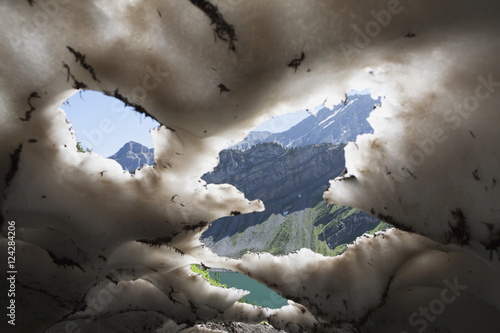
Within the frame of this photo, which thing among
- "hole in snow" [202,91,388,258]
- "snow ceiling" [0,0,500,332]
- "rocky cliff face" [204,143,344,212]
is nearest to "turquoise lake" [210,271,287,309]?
"hole in snow" [202,91,388,258]

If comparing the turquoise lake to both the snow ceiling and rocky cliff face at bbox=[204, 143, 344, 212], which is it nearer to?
rocky cliff face at bbox=[204, 143, 344, 212]

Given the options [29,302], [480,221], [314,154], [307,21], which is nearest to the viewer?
[307,21]

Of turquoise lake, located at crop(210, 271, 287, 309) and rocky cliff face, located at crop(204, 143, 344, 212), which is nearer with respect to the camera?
turquoise lake, located at crop(210, 271, 287, 309)

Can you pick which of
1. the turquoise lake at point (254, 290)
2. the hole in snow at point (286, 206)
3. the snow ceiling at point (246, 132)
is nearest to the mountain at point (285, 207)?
the hole in snow at point (286, 206)

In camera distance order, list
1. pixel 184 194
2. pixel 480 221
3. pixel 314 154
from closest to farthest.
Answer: pixel 480 221 → pixel 184 194 → pixel 314 154

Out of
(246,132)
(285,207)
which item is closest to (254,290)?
(285,207)

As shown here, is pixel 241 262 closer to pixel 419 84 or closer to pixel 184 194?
pixel 184 194

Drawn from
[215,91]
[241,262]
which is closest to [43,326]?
[241,262]
